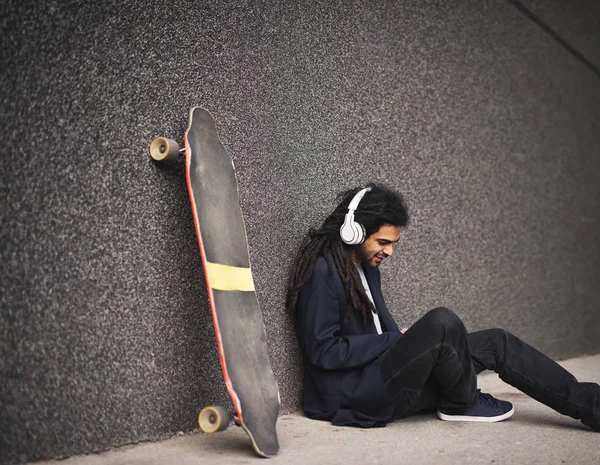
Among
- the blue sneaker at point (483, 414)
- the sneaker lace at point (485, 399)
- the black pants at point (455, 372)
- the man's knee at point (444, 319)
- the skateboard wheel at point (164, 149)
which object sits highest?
the skateboard wheel at point (164, 149)

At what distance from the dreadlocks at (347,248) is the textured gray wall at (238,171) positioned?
0.08 m

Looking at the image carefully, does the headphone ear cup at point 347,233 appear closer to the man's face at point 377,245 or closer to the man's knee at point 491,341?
the man's face at point 377,245

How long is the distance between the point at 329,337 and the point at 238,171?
0.61 m

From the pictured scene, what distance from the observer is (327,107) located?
8.63 feet

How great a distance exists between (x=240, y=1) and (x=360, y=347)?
120 cm

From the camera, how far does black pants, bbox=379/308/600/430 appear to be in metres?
2.08

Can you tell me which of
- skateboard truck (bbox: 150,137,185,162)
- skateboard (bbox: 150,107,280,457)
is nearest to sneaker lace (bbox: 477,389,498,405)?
skateboard (bbox: 150,107,280,457)

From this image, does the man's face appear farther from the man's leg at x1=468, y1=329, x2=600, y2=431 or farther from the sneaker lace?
the sneaker lace

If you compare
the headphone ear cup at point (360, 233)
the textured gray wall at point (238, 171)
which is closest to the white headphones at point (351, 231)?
the headphone ear cup at point (360, 233)

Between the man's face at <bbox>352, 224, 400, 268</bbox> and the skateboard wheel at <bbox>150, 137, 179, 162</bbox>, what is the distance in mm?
746

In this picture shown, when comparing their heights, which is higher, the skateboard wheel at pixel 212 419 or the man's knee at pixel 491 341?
the man's knee at pixel 491 341

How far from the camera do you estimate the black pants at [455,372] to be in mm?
2082

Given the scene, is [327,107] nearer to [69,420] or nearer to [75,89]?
[75,89]

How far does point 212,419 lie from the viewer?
5.54 ft
